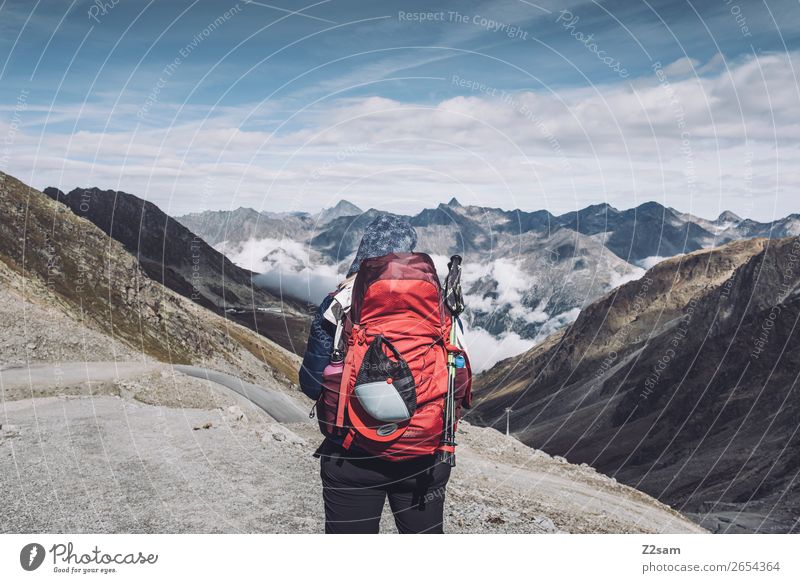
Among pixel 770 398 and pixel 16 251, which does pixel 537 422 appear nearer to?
pixel 770 398

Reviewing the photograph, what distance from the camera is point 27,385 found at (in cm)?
2911

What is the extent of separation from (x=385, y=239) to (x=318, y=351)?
1287mm

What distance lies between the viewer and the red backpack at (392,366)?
616 centimetres

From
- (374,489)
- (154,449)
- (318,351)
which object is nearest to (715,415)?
(154,449)

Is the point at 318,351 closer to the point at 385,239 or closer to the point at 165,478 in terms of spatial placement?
the point at 385,239

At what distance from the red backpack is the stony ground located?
5.09m

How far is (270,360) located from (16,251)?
41169mm

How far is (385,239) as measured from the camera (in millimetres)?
6602

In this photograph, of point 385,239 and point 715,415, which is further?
point 715,415

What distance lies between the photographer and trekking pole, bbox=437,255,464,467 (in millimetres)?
6367

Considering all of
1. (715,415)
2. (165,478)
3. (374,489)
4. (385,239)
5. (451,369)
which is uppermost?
(385,239)

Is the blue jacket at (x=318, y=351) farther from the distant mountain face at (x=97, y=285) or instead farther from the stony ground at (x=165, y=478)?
the distant mountain face at (x=97, y=285)

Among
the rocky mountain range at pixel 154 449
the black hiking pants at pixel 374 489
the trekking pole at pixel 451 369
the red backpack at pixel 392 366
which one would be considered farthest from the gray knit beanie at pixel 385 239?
the rocky mountain range at pixel 154 449
